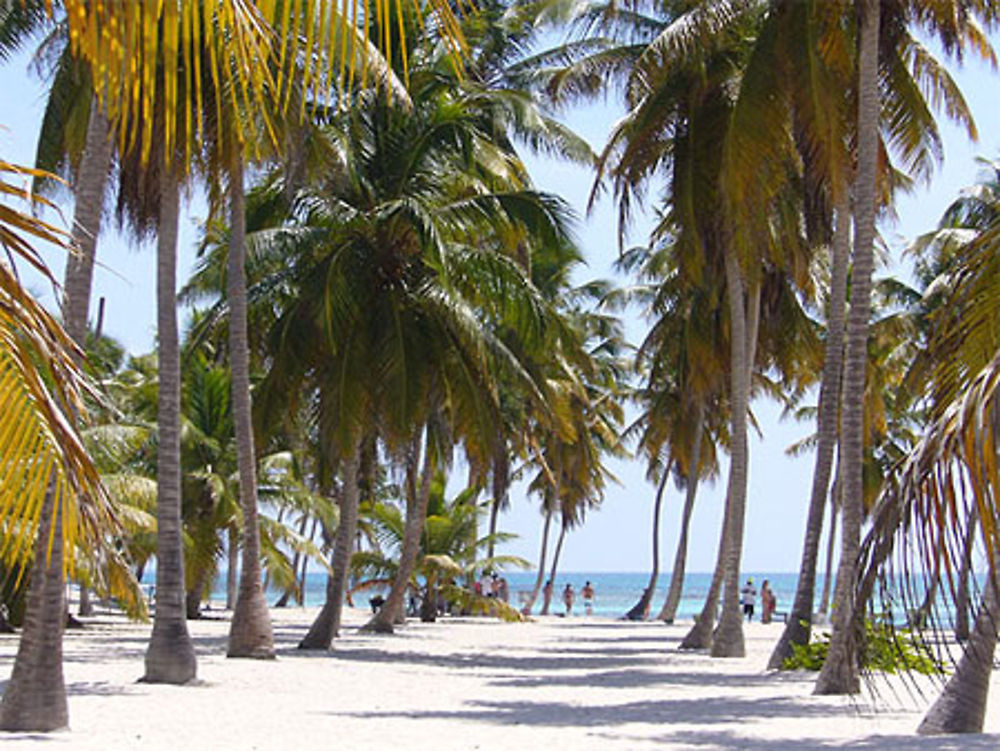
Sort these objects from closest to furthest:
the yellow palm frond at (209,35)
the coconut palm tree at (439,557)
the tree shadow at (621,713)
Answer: the yellow palm frond at (209,35)
the tree shadow at (621,713)
the coconut palm tree at (439,557)

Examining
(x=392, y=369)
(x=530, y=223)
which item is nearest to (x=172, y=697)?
(x=392, y=369)

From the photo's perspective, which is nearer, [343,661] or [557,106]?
[343,661]

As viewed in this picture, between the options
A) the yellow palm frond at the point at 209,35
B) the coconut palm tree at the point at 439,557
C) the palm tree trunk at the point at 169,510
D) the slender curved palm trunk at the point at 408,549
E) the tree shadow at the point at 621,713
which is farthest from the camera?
the coconut palm tree at the point at 439,557

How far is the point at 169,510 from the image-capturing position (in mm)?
14477

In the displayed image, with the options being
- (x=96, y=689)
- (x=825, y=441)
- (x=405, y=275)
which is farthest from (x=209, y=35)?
(x=405, y=275)

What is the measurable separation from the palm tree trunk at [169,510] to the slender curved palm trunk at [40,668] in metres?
3.69

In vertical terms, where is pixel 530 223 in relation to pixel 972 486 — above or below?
above

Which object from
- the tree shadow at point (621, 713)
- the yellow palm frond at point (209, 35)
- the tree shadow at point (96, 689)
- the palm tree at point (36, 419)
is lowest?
the tree shadow at point (621, 713)

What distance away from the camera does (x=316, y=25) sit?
341cm

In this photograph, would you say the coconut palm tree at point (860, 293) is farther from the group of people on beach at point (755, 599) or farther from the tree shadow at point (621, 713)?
the group of people on beach at point (755, 599)

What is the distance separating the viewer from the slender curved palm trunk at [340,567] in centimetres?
2184

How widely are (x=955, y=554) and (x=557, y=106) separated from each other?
1948 cm

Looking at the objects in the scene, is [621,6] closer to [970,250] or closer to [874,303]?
[970,250]

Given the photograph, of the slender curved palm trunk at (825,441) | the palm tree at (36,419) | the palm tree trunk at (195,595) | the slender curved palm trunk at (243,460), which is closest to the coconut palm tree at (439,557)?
the palm tree trunk at (195,595)
